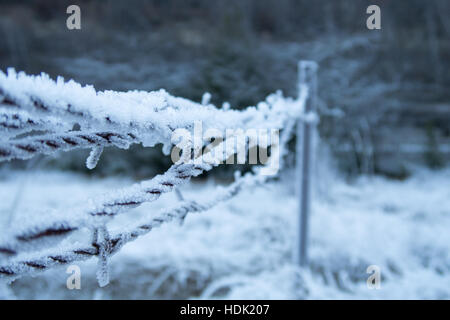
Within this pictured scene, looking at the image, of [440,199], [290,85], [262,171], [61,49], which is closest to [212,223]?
[262,171]

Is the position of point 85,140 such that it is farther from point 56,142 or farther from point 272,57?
point 272,57

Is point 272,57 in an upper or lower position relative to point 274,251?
upper

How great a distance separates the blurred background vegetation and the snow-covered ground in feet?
2.80

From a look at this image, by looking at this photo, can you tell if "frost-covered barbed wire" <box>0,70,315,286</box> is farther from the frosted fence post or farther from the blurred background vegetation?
the blurred background vegetation

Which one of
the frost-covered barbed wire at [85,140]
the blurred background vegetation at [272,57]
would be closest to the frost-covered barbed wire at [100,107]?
the frost-covered barbed wire at [85,140]

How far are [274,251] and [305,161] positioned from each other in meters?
0.72

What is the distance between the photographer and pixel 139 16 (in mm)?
4078

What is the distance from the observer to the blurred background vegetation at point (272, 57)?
10.6 ft

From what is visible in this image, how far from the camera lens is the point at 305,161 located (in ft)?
4.78

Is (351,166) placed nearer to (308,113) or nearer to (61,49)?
(308,113)

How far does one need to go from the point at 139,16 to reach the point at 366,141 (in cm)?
307

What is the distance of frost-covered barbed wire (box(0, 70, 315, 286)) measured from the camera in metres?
0.30

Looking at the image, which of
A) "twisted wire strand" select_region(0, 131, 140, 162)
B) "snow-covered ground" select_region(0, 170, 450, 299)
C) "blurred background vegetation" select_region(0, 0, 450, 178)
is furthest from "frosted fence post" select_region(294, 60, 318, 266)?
"blurred background vegetation" select_region(0, 0, 450, 178)

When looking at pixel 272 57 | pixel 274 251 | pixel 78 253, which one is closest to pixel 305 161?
pixel 274 251
